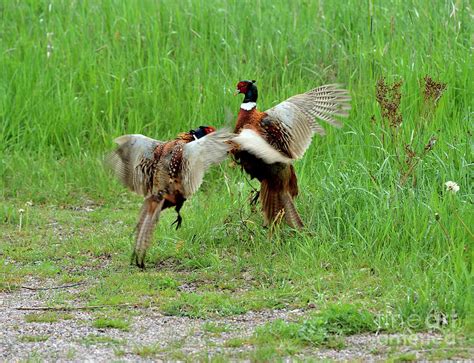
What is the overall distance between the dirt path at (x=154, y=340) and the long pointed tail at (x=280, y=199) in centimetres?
124

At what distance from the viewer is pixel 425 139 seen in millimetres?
7164

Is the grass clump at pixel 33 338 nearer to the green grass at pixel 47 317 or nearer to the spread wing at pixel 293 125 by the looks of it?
the green grass at pixel 47 317

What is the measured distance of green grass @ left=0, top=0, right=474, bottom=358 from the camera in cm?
588

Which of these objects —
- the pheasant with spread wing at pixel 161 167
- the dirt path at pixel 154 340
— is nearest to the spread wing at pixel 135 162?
the pheasant with spread wing at pixel 161 167

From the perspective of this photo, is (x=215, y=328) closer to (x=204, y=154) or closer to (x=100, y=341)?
(x=100, y=341)

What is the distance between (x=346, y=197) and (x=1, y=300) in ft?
7.87

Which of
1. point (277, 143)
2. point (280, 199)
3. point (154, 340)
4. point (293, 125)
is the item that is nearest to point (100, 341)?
point (154, 340)

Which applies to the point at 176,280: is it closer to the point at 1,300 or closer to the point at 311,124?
the point at 1,300

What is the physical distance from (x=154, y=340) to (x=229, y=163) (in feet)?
9.00

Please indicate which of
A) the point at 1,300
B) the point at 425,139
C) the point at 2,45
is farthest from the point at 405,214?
the point at 2,45

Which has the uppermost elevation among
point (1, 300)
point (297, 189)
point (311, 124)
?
point (311, 124)

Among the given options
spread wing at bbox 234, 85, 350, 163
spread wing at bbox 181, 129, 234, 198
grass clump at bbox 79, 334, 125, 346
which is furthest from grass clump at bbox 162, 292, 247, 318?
spread wing at bbox 234, 85, 350, 163

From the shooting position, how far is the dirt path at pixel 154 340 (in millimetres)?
4742

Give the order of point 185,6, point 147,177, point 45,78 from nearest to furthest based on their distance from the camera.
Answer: point 147,177, point 45,78, point 185,6
